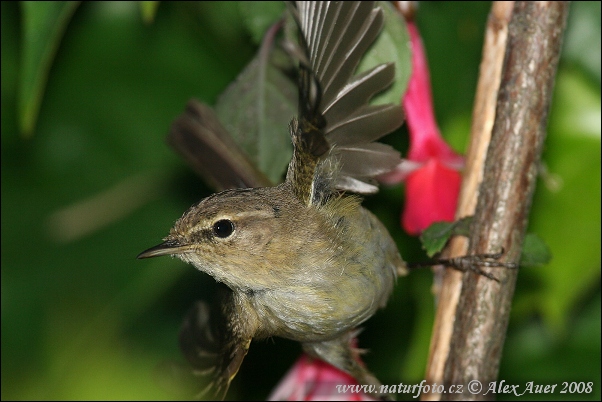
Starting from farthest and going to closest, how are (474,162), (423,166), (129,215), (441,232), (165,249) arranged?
(129,215), (423,166), (474,162), (441,232), (165,249)

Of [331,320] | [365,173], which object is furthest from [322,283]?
[365,173]

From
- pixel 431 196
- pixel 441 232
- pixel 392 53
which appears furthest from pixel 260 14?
pixel 441 232

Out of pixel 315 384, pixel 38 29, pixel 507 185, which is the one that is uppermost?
pixel 507 185

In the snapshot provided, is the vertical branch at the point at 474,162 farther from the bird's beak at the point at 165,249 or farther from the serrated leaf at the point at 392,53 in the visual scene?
the bird's beak at the point at 165,249

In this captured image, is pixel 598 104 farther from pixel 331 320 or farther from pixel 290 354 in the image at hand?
pixel 290 354

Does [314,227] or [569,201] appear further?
[569,201]

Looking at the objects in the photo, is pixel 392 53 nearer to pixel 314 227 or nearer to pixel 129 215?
pixel 314 227
